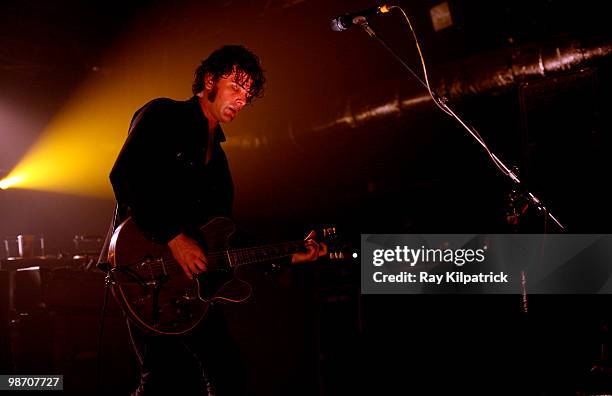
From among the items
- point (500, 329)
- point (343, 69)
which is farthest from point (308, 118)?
point (500, 329)

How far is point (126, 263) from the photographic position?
2.62 m

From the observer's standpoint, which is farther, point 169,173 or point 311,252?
point 311,252

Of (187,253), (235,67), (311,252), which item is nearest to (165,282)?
(187,253)

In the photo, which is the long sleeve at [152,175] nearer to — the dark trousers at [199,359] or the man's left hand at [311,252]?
the dark trousers at [199,359]

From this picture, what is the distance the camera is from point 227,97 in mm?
3090

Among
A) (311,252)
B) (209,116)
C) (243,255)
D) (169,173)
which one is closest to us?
(169,173)

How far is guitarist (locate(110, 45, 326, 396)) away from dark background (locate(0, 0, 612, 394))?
3.64 ft

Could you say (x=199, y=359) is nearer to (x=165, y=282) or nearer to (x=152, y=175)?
(x=165, y=282)

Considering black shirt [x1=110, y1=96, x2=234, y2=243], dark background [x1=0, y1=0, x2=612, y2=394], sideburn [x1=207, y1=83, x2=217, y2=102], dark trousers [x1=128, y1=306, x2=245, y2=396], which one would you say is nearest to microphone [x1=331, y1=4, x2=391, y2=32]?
dark background [x1=0, y1=0, x2=612, y2=394]

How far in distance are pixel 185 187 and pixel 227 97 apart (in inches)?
24.2

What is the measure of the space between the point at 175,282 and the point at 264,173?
13.5 ft

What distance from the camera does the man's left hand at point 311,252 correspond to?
10.9 feet

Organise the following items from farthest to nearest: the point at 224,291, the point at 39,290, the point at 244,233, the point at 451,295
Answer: the point at 451,295, the point at 39,290, the point at 244,233, the point at 224,291

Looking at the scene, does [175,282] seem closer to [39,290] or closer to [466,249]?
[39,290]
